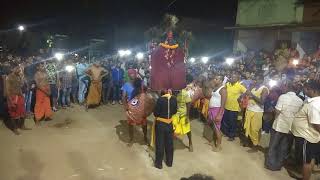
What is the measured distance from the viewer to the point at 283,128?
7230 mm

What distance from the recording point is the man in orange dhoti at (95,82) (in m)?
12.4

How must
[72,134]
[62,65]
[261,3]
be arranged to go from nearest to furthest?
[72,134]
[62,65]
[261,3]

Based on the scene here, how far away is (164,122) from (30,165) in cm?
271

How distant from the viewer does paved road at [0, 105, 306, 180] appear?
7.00m

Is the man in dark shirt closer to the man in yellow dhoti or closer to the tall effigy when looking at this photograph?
the man in yellow dhoti

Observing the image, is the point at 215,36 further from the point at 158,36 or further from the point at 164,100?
the point at 164,100

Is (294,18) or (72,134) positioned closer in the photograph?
(72,134)

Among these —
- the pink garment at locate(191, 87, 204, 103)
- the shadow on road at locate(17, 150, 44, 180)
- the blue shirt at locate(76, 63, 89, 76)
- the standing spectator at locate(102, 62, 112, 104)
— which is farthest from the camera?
the standing spectator at locate(102, 62, 112, 104)

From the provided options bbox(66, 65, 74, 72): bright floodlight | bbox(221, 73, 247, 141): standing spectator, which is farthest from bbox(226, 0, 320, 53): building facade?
bbox(66, 65, 74, 72): bright floodlight

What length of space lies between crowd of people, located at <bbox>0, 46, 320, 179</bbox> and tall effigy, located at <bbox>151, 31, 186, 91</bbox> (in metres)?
0.33

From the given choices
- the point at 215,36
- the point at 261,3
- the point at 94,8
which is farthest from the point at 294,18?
the point at 94,8

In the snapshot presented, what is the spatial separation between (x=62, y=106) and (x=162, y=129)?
6.27 meters

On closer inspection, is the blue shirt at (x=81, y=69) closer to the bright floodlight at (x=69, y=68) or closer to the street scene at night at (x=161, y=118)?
the street scene at night at (x=161, y=118)

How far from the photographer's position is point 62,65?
1220 cm
